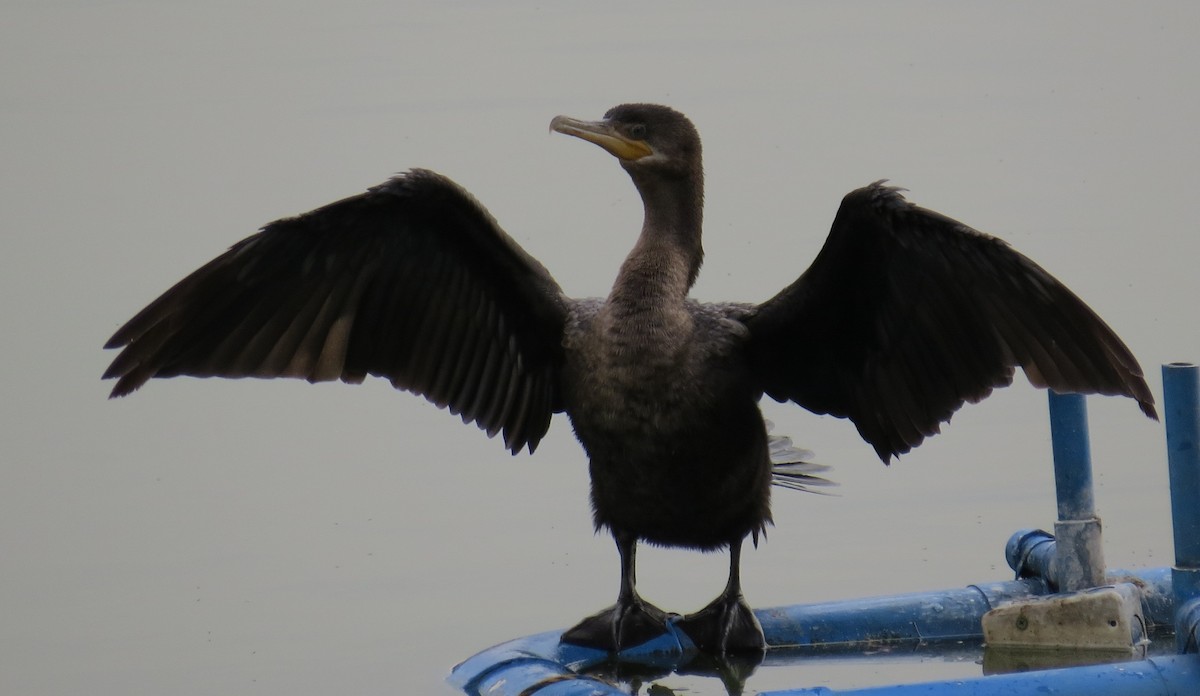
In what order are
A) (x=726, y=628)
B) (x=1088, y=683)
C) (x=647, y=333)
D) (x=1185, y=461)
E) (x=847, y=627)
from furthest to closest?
(x=847, y=627), (x=726, y=628), (x=647, y=333), (x=1185, y=461), (x=1088, y=683)

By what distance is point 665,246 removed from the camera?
509 cm

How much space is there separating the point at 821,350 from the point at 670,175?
647mm

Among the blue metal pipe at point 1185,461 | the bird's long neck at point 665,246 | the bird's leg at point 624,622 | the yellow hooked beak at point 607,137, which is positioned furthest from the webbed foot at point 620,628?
the blue metal pipe at point 1185,461

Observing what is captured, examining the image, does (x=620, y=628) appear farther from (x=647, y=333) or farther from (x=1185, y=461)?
(x=1185, y=461)

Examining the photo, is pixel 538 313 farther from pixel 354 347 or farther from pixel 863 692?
pixel 863 692

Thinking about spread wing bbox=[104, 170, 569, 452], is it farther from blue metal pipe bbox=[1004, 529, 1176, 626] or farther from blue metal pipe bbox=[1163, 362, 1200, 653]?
blue metal pipe bbox=[1163, 362, 1200, 653]

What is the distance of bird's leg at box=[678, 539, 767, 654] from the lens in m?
5.04

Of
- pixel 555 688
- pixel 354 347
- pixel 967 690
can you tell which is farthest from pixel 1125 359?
pixel 354 347

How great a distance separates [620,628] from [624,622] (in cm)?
3

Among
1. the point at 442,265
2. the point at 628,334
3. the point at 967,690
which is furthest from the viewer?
the point at 442,265

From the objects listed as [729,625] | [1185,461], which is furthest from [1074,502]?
[729,625]

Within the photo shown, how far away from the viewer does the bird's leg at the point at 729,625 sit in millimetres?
5043

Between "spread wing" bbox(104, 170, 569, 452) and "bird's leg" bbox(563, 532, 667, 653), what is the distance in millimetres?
532

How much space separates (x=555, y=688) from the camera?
4.49 m
